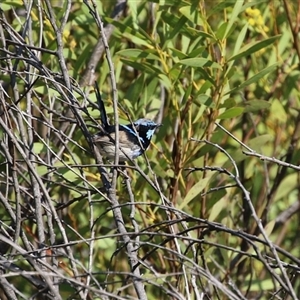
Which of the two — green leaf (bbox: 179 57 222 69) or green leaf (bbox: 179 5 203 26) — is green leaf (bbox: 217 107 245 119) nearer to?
green leaf (bbox: 179 57 222 69)

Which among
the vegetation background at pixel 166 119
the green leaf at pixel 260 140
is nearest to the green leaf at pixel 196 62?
the vegetation background at pixel 166 119

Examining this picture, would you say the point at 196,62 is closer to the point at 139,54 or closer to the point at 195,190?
the point at 139,54

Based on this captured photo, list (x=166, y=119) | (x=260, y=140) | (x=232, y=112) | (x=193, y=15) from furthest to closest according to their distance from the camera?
(x=166, y=119) → (x=260, y=140) → (x=193, y=15) → (x=232, y=112)

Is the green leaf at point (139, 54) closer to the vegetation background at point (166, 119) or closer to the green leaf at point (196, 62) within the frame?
the vegetation background at point (166, 119)

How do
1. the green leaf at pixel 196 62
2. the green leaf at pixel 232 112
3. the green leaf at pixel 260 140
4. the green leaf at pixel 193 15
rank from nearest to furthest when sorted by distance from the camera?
the green leaf at pixel 196 62 → the green leaf at pixel 232 112 → the green leaf at pixel 193 15 → the green leaf at pixel 260 140

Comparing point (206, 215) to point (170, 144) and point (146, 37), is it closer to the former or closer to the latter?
point (170, 144)

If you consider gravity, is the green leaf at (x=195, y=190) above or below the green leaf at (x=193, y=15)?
below

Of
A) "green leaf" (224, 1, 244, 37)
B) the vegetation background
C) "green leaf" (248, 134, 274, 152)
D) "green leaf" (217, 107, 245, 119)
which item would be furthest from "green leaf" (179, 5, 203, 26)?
"green leaf" (248, 134, 274, 152)

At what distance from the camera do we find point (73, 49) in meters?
4.52

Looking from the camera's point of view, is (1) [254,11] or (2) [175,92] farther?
(1) [254,11]

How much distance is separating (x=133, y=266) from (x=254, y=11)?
94.3 inches

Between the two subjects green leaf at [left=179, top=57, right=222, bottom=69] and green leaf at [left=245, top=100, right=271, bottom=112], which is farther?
green leaf at [left=245, top=100, right=271, bottom=112]

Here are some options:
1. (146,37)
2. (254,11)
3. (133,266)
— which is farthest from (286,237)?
(133,266)

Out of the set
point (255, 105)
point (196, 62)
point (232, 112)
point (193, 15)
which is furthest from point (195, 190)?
point (193, 15)
